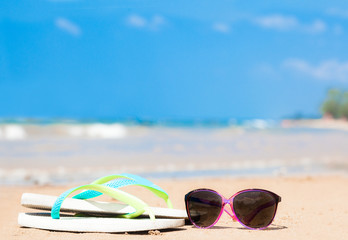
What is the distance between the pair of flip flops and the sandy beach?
5cm

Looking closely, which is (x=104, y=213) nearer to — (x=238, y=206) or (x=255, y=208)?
(x=238, y=206)

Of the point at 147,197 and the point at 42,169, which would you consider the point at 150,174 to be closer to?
the point at 42,169

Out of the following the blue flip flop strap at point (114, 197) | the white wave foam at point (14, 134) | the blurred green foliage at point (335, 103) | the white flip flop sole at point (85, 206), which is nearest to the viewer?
the blue flip flop strap at point (114, 197)

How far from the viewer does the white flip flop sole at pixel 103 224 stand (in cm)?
281

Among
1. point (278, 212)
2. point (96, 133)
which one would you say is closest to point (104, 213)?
point (278, 212)

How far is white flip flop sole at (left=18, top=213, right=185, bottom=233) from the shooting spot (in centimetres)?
Answer: 281

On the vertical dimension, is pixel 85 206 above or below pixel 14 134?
below

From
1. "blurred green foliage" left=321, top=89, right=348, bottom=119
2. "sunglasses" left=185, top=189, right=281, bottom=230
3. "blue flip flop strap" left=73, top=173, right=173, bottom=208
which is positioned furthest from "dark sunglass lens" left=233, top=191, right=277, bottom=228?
"blurred green foliage" left=321, top=89, right=348, bottom=119

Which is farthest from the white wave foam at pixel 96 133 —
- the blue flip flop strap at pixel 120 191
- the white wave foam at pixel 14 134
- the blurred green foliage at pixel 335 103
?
the blurred green foliage at pixel 335 103

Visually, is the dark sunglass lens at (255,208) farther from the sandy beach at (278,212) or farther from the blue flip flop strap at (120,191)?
the blue flip flop strap at (120,191)

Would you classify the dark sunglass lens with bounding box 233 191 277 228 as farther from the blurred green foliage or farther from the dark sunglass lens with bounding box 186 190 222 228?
the blurred green foliage

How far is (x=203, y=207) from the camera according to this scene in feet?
9.44

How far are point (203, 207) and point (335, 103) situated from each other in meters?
56.8

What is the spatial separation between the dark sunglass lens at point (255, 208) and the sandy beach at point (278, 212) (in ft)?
0.24
